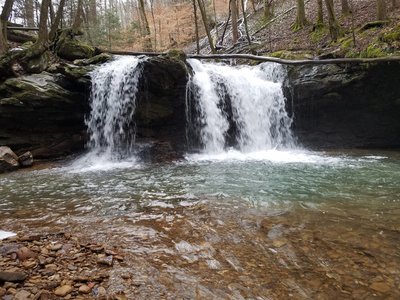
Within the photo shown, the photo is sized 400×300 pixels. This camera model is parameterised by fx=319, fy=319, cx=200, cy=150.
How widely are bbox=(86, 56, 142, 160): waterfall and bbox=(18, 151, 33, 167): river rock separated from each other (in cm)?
215

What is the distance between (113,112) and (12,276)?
9.35 meters

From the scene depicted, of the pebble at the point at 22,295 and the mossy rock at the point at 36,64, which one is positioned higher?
the mossy rock at the point at 36,64

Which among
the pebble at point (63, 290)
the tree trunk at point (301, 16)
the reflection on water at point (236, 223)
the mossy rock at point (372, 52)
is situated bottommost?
the reflection on water at point (236, 223)

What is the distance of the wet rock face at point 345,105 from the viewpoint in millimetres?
11500

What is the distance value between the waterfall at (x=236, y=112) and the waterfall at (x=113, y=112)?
7.40 ft

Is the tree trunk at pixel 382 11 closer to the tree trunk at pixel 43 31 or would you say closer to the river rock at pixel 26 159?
the tree trunk at pixel 43 31

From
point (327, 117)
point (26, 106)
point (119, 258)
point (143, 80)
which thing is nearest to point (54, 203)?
point (119, 258)

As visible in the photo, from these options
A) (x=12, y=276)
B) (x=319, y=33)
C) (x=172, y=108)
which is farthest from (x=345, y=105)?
(x=12, y=276)

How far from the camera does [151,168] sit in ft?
31.9

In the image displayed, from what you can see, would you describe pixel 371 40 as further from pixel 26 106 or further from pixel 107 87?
pixel 26 106

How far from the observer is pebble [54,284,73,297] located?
108 inches

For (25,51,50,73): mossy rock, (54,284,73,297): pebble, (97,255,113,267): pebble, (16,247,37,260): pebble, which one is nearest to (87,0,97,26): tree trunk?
(25,51,50,73): mossy rock

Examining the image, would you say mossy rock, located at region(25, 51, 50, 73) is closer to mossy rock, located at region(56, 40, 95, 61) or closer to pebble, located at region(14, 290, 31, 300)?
mossy rock, located at region(56, 40, 95, 61)

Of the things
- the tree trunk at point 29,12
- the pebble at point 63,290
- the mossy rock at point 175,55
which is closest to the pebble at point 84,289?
the pebble at point 63,290
